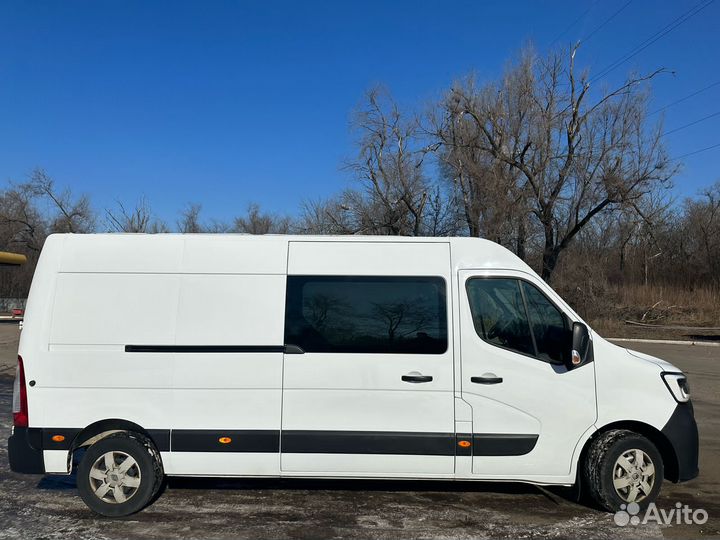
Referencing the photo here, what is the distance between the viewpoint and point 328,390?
4.54 m

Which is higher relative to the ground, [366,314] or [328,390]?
[366,314]

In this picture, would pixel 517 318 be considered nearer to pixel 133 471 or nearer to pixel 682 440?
pixel 682 440

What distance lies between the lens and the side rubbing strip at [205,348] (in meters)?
4.56

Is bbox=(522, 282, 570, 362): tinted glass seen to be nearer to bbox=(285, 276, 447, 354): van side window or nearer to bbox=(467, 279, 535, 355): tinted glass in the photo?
bbox=(467, 279, 535, 355): tinted glass

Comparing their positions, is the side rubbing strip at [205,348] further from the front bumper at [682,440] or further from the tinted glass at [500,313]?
the front bumper at [682,440]

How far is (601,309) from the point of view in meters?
26.0

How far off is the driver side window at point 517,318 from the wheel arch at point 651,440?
2.37 ft

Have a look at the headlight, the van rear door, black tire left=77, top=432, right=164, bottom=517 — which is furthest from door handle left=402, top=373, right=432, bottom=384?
black tire left=77, top=432, right=164, bottom=517

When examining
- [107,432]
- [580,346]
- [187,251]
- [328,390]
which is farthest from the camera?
[187,251]

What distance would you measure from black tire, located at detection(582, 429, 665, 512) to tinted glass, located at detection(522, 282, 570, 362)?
2.63ft

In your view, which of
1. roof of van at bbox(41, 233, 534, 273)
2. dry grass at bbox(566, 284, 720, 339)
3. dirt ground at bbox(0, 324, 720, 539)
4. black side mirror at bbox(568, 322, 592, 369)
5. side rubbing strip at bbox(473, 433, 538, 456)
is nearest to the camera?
dirt ground at bbox(0, 324, 720, 539)

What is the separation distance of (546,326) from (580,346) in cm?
33

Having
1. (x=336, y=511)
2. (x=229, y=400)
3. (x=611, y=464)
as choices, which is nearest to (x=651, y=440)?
(x=611, y=464)

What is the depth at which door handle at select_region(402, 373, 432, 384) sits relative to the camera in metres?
4.51
